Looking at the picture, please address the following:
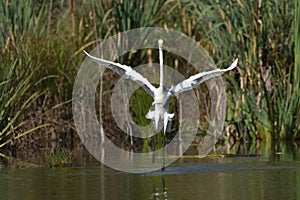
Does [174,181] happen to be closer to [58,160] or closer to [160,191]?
[160,191]

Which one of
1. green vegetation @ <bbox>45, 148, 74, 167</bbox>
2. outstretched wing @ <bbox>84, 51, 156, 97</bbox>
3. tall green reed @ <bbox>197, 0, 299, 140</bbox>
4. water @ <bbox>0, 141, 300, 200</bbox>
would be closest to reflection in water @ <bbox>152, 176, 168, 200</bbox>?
water @ <bbox>0, 141, 300, 200</bbox>

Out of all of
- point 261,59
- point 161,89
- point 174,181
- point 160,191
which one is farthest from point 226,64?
point 160,191

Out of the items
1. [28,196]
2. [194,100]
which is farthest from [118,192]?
[194,100]

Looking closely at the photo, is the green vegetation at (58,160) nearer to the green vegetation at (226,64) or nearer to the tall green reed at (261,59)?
the green vegetation at (226,64)

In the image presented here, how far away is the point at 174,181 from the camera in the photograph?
8.88 meters

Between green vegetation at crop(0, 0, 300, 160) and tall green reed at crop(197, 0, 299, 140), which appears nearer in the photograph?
green vegetation at crop(0, 0, 300, 160)

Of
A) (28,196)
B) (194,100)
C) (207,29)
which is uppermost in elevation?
(207,29)

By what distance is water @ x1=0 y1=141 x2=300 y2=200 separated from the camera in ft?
26.2

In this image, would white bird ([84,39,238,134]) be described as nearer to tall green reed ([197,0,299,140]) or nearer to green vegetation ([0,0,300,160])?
green vegetation ([0,0,300,160])

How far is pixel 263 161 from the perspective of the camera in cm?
1032

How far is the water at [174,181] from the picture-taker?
8.00 m

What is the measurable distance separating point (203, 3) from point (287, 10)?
1.12 meters

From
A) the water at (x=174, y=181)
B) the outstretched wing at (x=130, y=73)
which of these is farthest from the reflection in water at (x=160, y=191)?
the outstretched wing at (x=130, y=73)

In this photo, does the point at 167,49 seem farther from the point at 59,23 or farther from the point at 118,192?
the point at 118,192
